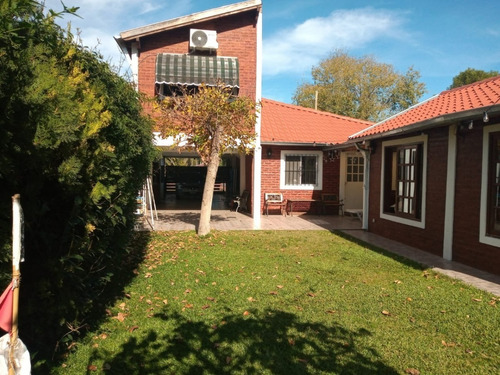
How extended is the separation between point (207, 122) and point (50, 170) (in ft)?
24.8

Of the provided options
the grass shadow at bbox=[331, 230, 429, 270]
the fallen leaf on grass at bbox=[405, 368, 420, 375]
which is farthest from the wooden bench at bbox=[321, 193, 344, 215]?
the fallen leaf on grass at bbox=[405, 368, 420, 375]

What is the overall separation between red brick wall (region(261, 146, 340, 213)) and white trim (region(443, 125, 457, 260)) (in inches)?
302

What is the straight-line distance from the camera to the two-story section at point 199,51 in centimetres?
1252

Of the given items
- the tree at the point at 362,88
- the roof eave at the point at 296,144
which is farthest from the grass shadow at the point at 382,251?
the tree at the point at 362,88

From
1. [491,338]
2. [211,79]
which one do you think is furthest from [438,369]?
[211,79]

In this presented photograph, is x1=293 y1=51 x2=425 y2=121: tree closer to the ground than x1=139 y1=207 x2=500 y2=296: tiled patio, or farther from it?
farther from it

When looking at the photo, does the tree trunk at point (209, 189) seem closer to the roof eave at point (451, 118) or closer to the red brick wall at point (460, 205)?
the roof eave at point (451, 118)

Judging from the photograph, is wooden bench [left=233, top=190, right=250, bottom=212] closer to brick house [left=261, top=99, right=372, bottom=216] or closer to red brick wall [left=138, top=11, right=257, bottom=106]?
brick house [left=261, top=99, right=372, bottom=216]

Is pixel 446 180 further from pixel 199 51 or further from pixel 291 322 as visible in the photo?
pixel 199 51

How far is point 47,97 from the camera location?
2529 mm

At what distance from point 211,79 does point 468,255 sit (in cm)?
922

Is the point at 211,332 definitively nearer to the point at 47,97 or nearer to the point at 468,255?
the point at 47,97

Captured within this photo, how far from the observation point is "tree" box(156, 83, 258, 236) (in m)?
9.91

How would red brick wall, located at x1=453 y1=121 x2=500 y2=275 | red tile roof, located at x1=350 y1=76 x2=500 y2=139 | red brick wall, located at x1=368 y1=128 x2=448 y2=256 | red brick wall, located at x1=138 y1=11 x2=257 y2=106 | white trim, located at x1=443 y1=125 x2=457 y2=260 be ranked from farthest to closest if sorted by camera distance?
red brick wall, located at x1=138 y1=11 x2=257 y2=106 → red brick wall, located at x1=368 y1=128 x2=448 y2=256 → white trim, located at x1=443 y1=125 x2=457 y2=260 → red tile roof, located at x1=350 y1=76 x2=500 y2=139 → red brick wall, located at x1=453 y1=121 x2=500 y2=275
